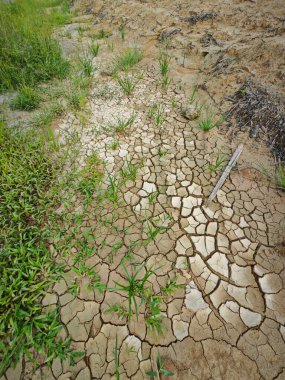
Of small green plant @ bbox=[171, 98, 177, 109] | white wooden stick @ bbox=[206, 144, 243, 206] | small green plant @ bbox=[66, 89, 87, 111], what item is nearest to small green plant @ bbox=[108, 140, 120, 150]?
small green plant @ bbox=[66, 89, 87, 111]

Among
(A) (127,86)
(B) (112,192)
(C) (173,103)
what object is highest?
(A) (127,86)

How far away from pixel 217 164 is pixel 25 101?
2821 millimetres

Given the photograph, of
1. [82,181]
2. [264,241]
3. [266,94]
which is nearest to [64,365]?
[82,181]

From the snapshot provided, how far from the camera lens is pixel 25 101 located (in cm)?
293

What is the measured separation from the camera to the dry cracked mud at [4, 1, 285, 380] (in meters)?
1.28

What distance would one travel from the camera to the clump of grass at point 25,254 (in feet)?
4.25

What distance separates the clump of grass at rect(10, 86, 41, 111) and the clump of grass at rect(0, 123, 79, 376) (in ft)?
2.15

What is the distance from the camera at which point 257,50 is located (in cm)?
290

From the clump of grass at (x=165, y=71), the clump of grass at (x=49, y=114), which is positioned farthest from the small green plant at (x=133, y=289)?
the clump of grass at (x=165, y=71)

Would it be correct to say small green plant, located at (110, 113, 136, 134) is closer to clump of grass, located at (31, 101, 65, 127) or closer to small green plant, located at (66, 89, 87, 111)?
small green plant, located at (66, 89, 87, 111)

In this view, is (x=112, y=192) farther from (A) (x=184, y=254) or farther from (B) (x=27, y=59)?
(B) (x=27, y=59)

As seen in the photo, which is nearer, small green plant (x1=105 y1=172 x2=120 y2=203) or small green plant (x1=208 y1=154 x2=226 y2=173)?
small green plant (x1=105 y1=172 x2=120 y2=203)

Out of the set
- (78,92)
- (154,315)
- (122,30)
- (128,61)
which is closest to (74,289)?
(154,315)

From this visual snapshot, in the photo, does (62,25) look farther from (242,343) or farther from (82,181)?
(242,343)
